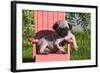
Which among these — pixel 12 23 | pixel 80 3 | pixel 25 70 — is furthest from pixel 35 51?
pixel 80 3

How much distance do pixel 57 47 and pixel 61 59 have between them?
92 mm

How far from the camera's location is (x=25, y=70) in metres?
1.51

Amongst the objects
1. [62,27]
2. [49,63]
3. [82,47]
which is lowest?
[49,63]

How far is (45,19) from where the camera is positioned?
1573 millimetres

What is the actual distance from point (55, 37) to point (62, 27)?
0.31 feet

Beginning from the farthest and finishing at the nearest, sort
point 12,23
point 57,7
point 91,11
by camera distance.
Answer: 1. point 91,11
2. point 57,7
3. point 12,23

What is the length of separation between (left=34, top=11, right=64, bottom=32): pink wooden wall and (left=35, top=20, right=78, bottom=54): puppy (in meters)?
0.03

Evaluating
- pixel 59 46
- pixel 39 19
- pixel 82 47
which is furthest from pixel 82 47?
pixel 39 19

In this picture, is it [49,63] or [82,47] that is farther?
[82,47]

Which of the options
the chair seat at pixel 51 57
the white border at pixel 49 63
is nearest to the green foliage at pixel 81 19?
the white border at pixel 49 63

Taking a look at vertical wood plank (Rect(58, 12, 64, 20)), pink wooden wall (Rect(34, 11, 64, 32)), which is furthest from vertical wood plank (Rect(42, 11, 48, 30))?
vertical wood plank (Rect(58, 12, 64, 20))

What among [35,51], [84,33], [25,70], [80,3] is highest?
[80,3]

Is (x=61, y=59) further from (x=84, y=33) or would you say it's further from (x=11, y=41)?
(x=11, y=41)

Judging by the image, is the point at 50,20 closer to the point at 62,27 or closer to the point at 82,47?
the point at 62,27
